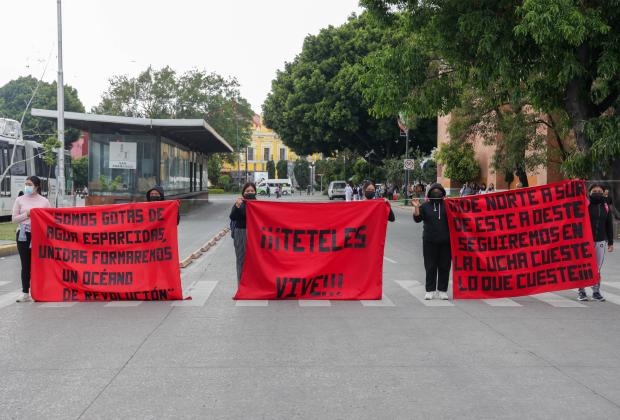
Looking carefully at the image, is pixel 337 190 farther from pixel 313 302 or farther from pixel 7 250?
pixel 313 302

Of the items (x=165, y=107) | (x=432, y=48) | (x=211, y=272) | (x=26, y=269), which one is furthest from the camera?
(x=165, y=107)

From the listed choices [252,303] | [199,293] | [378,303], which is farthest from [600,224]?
[199,293]

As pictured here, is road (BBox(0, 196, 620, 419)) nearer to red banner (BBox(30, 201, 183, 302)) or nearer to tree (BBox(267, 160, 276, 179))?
red banner (BBox(30, 201, 183, 302))

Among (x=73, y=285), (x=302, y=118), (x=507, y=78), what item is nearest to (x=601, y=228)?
(x=73, y=285)

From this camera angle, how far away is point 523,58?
20.3m

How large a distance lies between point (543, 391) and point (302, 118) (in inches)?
2002

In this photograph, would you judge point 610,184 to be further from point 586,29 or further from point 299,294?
point 299,294

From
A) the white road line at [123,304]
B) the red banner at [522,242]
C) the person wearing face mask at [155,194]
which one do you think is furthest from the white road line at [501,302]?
the person wearing face mask at [155,194]

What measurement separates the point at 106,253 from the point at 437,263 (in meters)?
4.80

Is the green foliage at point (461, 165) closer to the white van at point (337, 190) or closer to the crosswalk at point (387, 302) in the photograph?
the white van at point (337, 190)

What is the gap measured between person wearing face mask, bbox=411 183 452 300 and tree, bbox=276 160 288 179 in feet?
374

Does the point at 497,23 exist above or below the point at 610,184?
above

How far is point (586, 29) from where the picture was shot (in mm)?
17953

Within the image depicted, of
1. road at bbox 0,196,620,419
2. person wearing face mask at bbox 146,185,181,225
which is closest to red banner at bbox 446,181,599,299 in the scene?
road at bbox 0,196,620,419
